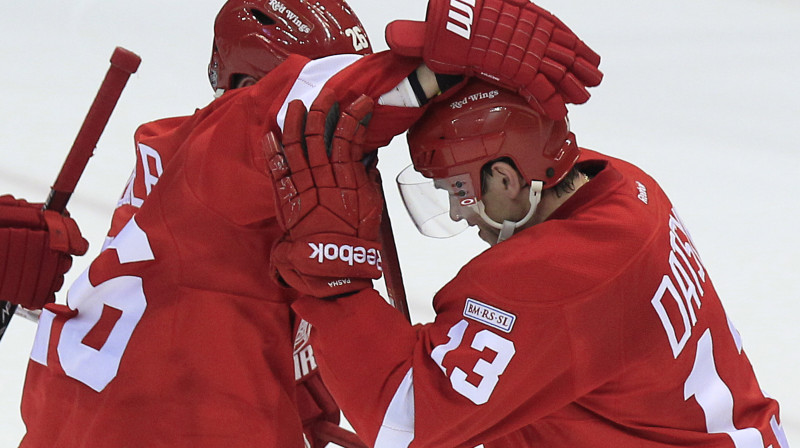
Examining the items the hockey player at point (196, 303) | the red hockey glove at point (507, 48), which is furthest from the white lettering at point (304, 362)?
the red hockey glove at point (507, 48)

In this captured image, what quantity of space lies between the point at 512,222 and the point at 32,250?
36.8 inches

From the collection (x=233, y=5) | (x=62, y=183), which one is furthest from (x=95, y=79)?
(x=233, y=5)

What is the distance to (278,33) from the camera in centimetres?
180

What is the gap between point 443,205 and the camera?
167 centimetres

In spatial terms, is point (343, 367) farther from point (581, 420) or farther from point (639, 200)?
point (639, 200)

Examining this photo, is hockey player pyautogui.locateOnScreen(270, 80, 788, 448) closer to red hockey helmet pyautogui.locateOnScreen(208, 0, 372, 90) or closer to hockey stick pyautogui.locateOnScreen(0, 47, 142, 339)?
red hockey helmet pyautogui.locateOnScreen(208, 0, 372, 90)

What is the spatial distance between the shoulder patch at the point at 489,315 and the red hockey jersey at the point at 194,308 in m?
0.27

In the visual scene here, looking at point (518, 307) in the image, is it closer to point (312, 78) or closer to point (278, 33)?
point (312, 78)

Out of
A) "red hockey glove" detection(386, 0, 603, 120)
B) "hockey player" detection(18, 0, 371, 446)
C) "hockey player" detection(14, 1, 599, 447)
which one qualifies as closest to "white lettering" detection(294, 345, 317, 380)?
"hockey player" detection(18, 0, 371, 446)

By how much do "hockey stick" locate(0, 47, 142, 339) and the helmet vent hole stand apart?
0.26 meters

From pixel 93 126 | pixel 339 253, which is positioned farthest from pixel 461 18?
pixel 93 126

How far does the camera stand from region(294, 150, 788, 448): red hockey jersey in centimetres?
140

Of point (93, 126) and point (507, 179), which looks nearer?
point (507, 179)

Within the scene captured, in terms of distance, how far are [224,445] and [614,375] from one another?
607mm
